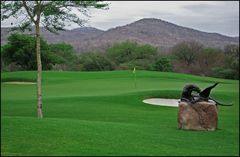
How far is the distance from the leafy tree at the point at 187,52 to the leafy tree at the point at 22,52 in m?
36.3

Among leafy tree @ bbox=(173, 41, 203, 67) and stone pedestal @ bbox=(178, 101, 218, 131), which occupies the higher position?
leafy tree @ bbox=(173, 41, 203, 67)

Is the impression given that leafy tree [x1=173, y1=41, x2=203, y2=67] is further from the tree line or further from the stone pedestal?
the stone pedestal

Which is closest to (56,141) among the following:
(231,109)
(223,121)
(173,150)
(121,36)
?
(173,150)

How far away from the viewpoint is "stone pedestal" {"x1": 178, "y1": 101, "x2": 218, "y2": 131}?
47.4 feet

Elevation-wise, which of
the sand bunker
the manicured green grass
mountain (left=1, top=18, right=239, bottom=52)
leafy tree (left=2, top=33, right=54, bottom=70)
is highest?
mountain (left=1, top=18, right=239, bottom=52)

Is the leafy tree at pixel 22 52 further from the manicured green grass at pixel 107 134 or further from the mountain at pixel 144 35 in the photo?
the mountain at pixel 144 35

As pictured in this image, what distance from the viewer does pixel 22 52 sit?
→ 184 ft

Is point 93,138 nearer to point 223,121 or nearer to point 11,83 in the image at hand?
point 223,121

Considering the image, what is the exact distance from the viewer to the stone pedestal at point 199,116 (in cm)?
1444

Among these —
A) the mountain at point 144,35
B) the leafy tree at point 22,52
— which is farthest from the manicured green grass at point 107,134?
the mountain at point 144,35

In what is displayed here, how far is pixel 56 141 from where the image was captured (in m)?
10.5

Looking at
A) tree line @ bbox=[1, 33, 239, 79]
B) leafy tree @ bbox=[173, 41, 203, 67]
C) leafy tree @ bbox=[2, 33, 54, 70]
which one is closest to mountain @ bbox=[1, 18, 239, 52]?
tree line @ bbox=[1, 33, 239, 79]

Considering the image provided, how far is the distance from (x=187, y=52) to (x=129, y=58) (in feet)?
43.3

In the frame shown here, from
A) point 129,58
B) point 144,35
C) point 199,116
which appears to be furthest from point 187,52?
point 199,116
